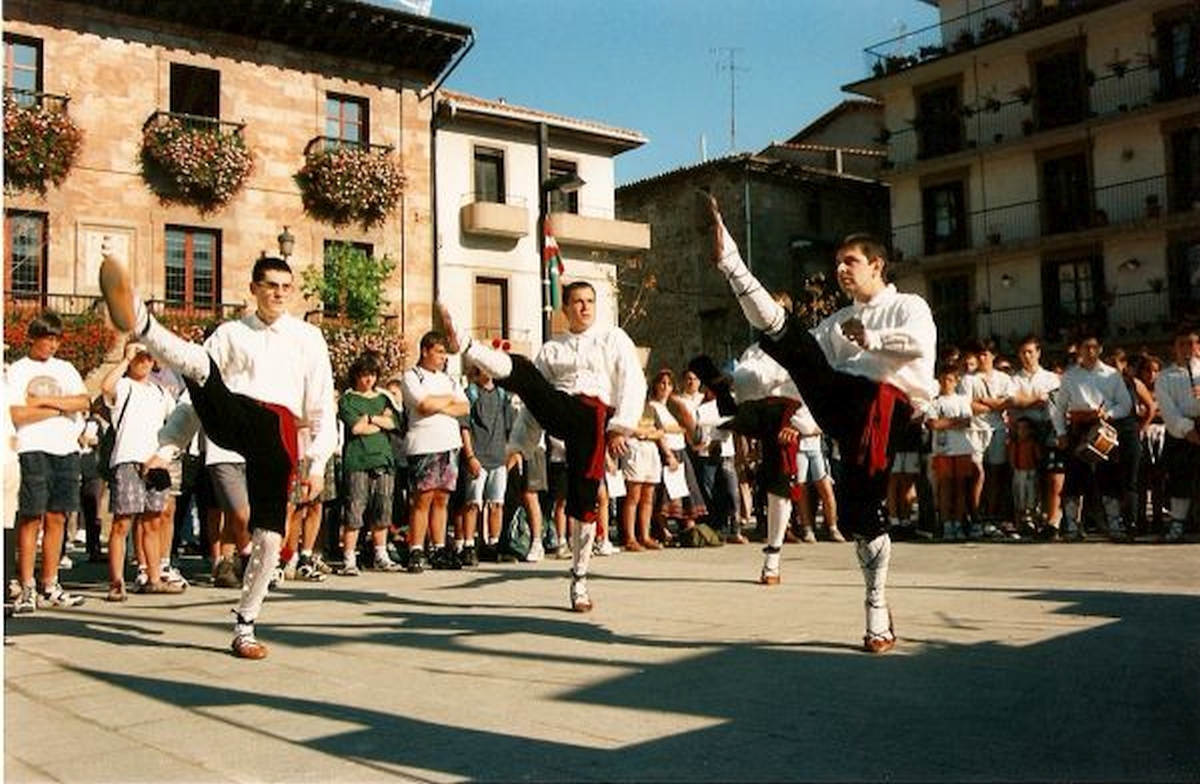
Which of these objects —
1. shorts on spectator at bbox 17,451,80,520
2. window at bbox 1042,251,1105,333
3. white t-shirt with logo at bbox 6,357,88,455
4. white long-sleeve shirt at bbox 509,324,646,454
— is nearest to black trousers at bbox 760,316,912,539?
white long-sleeve shirt at bbox 509,324,646,454

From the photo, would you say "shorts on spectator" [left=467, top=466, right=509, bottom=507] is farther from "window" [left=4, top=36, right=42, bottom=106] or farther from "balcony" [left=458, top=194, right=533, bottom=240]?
"balcony" [left=458, top=194, right=533, bottom=240]

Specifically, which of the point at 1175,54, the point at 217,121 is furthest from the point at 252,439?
the point at 1175,54

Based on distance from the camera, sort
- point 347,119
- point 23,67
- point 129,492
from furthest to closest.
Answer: point 347,119 → point 23,67 → point 129,492

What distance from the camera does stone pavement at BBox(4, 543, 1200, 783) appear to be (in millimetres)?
3465

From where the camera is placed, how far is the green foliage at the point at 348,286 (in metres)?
26.1

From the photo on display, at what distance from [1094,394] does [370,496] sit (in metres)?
8.04

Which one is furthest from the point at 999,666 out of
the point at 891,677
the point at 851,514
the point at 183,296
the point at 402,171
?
the point at 402,171

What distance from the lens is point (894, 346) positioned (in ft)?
17.8

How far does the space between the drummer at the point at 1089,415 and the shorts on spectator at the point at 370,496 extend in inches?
294

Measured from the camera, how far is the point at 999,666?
4812 millimetres

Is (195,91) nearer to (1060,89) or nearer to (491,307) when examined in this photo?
(491,307)

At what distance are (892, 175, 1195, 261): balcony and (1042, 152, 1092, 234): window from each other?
0.03 meters

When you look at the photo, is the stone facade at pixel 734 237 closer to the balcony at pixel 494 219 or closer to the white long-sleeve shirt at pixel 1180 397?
the balcony at pixel 494 219

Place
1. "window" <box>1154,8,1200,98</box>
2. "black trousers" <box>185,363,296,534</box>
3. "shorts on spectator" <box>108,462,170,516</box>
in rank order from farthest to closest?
"window" <box>1154,8,1200,98</box>
"shorts on spectator" <box>108,462,170,516</box>
"black trousers" <box>185,363,296,534</box>
